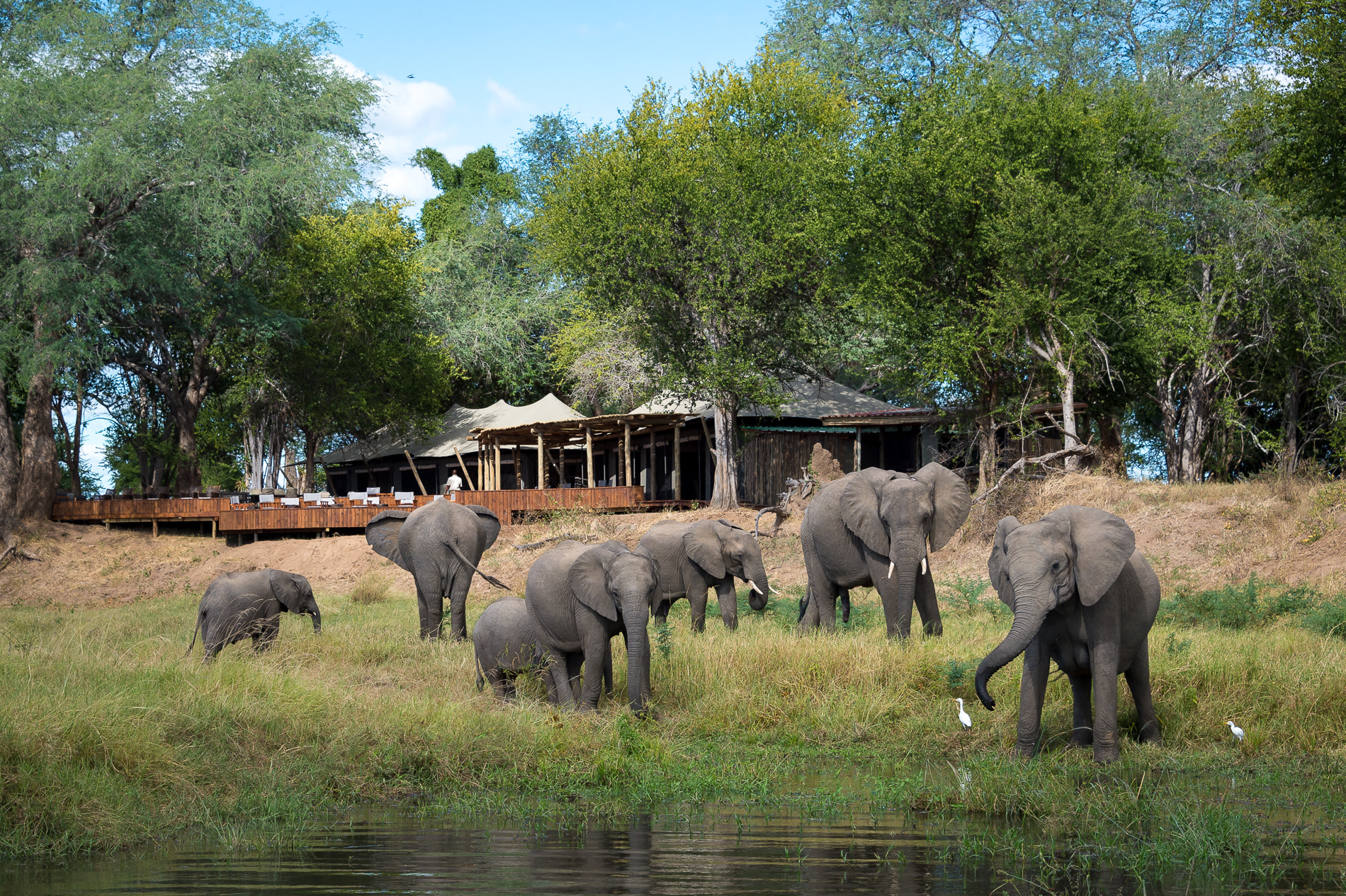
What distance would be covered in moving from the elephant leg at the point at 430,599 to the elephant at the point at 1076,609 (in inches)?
363

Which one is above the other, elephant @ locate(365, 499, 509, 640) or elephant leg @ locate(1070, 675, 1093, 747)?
elephant @ locate(365, 499, 509, 640)

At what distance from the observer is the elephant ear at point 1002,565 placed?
345 inches

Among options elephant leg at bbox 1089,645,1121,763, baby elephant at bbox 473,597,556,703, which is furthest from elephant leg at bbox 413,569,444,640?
elephant leg at bbox 1089,645,1121,763

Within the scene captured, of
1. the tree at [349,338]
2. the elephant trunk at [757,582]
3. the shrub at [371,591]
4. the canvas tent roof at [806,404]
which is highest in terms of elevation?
the tree at [349,338]

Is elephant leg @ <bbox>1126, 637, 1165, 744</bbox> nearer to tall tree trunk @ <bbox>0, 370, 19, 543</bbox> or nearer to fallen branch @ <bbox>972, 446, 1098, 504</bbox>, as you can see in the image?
fallen branch @ <bbox>972, 446, 1098, 504</bbox>

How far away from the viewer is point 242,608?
13.9 meters

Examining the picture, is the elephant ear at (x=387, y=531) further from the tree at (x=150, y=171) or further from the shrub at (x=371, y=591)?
the tree at (x=150, y=171)

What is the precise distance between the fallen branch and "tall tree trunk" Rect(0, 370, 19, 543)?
2456 centimetres

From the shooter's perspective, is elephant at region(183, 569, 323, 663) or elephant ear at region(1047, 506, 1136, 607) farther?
elephant at region(183, 569, 323, 663)

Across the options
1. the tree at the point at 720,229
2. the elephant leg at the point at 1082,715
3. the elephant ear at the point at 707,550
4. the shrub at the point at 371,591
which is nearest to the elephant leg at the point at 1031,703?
the elephant leg at the point at 1082,715

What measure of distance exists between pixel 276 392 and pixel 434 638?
3224 centimetres

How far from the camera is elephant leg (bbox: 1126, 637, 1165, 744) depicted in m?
9.16

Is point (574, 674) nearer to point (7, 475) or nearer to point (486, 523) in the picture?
point (486, 523)

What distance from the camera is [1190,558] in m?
20.7
